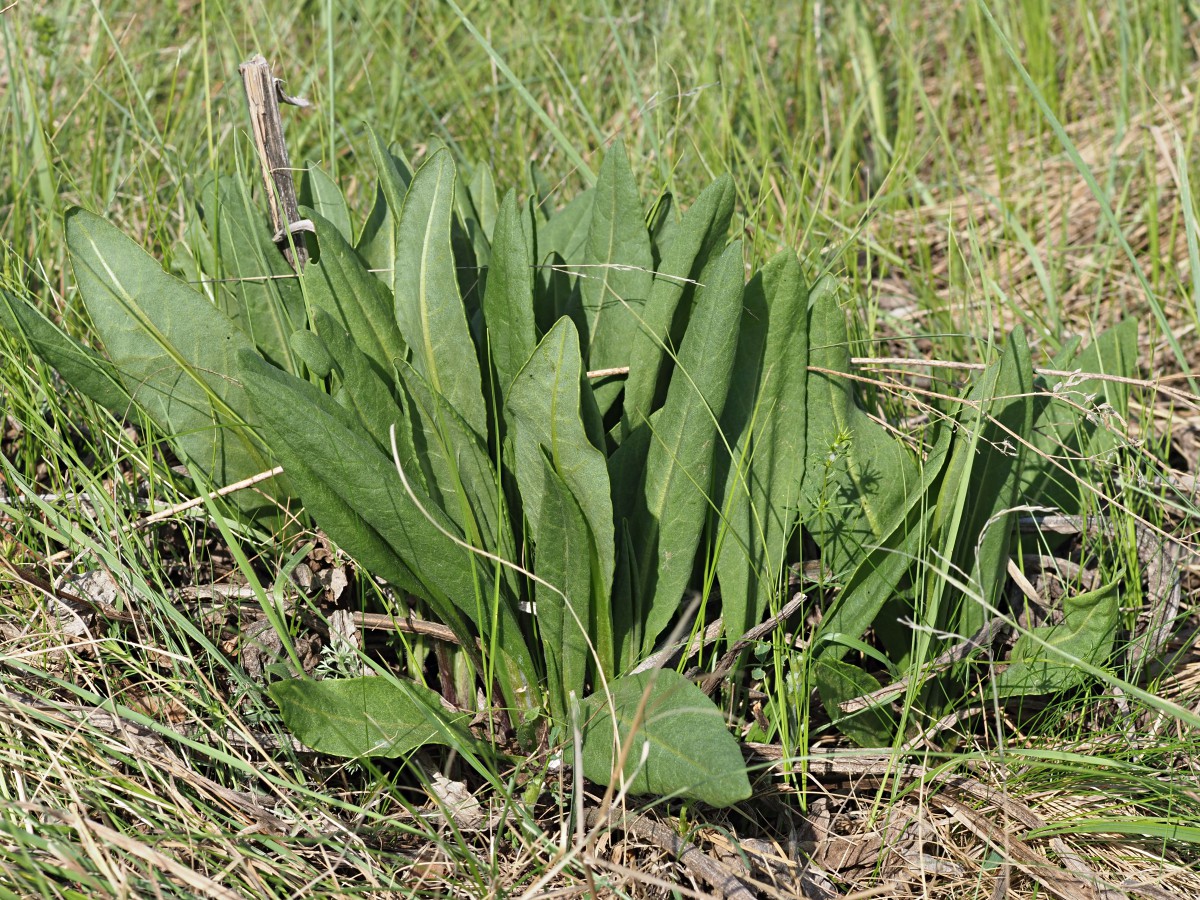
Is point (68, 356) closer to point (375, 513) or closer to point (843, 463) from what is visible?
point (375, 513)

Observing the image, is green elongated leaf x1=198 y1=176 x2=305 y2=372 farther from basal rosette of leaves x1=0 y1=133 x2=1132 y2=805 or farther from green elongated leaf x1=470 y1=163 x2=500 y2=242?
green elongated leaf x1=470 y1=163 x2=500 y2=242

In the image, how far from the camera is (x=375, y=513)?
1297 millimetres

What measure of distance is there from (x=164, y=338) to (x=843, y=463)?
945mm

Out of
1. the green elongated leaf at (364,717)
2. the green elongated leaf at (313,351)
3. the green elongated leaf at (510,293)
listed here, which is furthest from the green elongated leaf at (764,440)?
the green elongated leaf at (313,351)

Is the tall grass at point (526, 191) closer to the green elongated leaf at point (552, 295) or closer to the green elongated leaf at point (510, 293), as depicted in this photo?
the green elongated leaf at point (552, 295)

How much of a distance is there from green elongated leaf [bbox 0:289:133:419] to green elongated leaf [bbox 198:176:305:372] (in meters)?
0.20

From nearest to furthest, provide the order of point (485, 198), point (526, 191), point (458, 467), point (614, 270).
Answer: point (458, 467), point (614, 270), point (485, 198), point (526, 191)

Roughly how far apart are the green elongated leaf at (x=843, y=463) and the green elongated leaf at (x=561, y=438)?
316 millimetres

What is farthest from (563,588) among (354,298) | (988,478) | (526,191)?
(526,191)

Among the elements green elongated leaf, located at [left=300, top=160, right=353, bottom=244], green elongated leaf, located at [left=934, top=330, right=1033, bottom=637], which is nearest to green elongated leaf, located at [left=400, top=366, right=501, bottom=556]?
green elongated leaf, located at [left=300, top=160, right=353, bottom=244]

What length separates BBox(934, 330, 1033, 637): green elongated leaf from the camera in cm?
135

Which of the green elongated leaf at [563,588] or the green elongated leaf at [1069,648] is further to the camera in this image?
the green elongated leaf at [1069,648]

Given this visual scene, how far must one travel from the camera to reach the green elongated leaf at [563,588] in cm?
122

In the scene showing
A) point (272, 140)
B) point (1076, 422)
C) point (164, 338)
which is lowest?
point (1076, 422)
